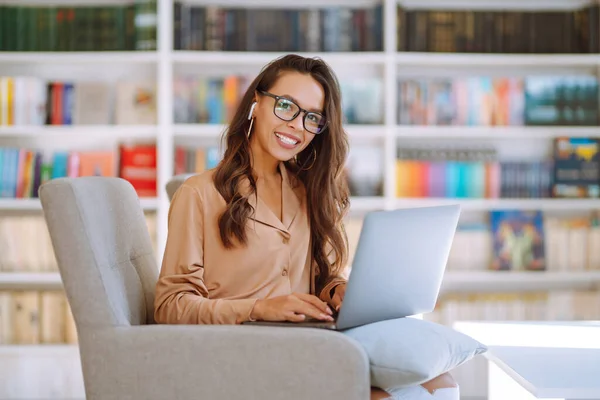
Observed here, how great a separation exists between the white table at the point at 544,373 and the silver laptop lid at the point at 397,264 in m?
0.26

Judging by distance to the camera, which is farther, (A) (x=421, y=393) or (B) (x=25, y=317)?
(B) (x=25, y=317)

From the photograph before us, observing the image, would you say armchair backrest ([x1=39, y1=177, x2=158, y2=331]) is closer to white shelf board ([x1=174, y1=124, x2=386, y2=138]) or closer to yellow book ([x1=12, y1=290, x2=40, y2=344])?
white shelf board ([x1=174, y1=124, x2=386, y2=138])

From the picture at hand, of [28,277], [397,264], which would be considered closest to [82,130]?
[28,277]

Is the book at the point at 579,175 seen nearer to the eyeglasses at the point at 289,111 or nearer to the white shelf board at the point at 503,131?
the white shelf board at the point at 503,131

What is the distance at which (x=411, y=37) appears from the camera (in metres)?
3.78

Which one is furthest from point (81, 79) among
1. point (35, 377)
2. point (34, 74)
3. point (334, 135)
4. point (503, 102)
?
point (334, 135)

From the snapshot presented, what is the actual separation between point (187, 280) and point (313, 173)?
502 millimetres

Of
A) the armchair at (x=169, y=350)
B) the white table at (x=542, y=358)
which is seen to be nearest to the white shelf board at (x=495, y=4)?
the white table at (x=542, y=358)

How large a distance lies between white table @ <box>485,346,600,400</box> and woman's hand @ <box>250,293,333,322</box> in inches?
17.2

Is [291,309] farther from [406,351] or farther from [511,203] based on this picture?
[511,203]

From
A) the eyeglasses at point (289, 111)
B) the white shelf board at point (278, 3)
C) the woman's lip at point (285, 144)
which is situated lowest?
the woman's lip at point (285, 144)

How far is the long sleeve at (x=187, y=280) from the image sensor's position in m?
1.65

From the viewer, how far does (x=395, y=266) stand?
4.96 feet

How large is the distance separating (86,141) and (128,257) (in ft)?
7.67
